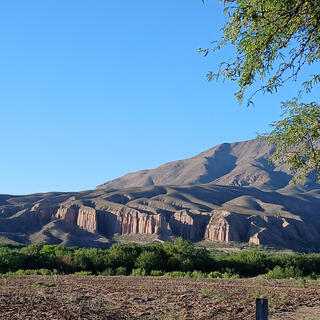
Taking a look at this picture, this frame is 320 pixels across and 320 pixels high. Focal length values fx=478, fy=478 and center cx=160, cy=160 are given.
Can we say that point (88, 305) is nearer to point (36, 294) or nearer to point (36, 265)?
point (36, 294)

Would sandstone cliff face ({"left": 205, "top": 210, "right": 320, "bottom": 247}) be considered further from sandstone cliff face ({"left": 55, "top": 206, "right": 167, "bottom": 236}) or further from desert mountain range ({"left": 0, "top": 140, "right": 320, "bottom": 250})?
sandstone cliff face ({"left": 55, "top": 206, "right": 167, "bottom": 236})

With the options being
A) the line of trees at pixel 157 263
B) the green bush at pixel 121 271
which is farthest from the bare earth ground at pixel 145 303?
the line of trees at pixel 157 263

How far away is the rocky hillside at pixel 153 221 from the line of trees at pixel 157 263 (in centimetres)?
7306

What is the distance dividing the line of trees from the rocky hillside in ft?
240

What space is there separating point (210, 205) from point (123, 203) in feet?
86.2

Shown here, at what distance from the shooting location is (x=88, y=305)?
11859 millimetres

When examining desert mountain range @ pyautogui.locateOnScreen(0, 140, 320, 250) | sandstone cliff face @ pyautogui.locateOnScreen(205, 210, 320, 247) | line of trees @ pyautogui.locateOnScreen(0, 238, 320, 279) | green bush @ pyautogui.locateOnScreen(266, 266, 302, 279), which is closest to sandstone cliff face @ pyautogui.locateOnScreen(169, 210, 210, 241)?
desert mountain range @ pyautogui.locateOnScreen(0, 140, 320, 250)

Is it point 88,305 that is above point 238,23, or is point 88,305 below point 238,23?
below

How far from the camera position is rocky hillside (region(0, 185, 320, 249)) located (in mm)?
114188

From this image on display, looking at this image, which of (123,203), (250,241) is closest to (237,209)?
(250,241)

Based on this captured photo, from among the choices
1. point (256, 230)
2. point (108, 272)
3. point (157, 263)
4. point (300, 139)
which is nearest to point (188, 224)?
point (256, 230)

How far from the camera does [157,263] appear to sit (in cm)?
2992

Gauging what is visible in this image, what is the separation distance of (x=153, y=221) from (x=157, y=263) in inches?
3609

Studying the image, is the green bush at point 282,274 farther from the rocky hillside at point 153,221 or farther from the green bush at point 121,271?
the rocky hillside at point 153,221
